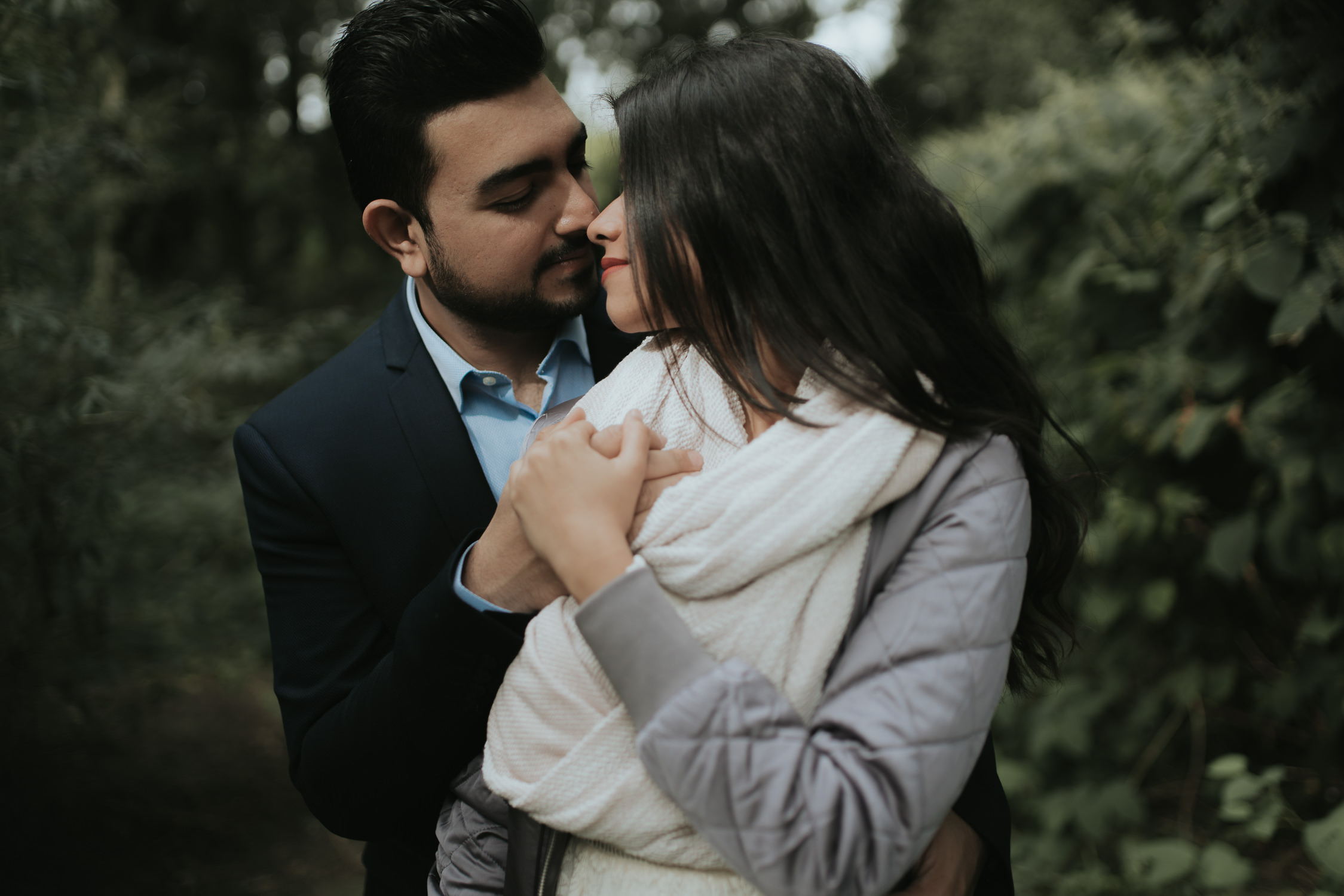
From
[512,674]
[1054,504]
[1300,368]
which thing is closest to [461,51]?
[512,674]

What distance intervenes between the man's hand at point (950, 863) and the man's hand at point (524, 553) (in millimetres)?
669

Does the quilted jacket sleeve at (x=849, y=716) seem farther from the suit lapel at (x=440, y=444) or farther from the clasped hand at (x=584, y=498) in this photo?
the suit lapel at (x=440, y=444)

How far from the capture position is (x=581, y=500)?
47.4 inches

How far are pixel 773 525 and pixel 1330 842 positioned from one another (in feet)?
7.07

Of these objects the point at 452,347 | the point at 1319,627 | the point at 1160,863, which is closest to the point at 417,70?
the point at 452,347

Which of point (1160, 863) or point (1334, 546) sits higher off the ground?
point (1334, 546)

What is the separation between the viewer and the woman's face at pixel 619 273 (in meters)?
1.42

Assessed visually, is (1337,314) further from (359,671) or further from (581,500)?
(359,671)

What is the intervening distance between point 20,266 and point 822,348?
2.88 meters

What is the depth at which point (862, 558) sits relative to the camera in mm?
1187

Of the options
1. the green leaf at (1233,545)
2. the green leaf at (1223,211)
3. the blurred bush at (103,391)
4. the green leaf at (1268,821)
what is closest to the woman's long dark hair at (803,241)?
the green leaf at (1223,211)

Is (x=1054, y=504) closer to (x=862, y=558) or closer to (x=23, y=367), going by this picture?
(x=862, y=558)

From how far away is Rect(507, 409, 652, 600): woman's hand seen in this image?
3.81ft

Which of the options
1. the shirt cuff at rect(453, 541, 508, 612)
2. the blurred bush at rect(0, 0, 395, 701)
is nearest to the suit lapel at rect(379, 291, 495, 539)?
the shirt cuff at rect(453, 541, 508, 612)
